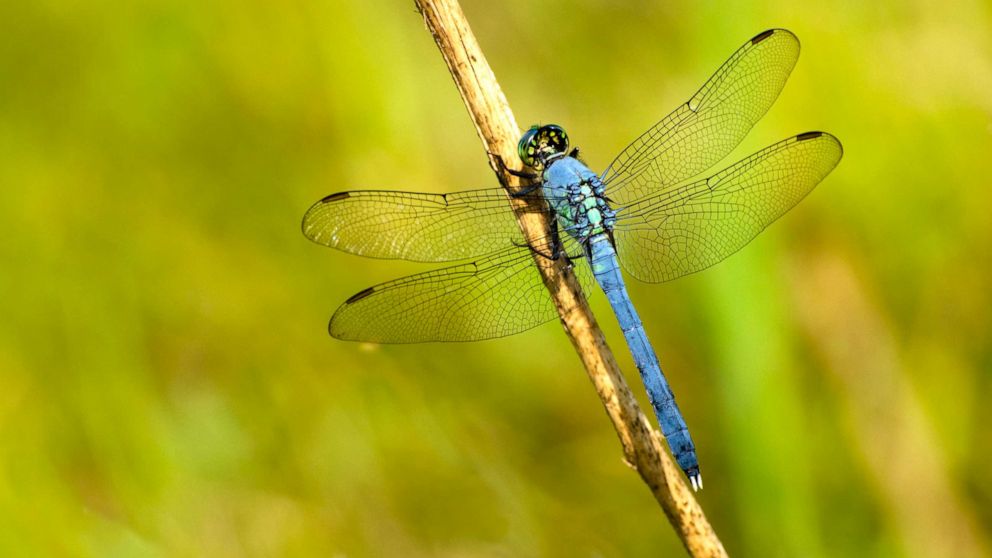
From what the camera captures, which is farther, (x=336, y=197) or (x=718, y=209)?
(x=718, y=209)

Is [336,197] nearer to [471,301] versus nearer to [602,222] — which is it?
[471,301]

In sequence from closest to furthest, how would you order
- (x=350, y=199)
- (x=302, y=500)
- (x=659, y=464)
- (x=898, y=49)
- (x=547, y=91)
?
(x=659, y=464) → (x=350, y=199) → (x=302, y=500) → (x=898, y=49) → (x=547, y=91)

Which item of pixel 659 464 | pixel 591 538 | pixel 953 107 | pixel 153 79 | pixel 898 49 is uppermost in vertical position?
pixel 153 79

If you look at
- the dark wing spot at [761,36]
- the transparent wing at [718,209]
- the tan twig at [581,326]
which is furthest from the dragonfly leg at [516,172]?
the dark wing spot at [761,36]

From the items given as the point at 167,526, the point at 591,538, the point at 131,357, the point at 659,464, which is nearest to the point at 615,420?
the point at 659,464

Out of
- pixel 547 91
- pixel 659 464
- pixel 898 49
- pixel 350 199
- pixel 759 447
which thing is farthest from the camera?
pixel 547 91

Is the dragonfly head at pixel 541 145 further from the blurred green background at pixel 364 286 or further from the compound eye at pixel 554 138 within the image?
the blurred green background at pixel 364 286

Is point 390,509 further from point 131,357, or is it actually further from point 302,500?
point 131,357

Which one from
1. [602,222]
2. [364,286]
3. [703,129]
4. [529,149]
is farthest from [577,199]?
[364,286]
